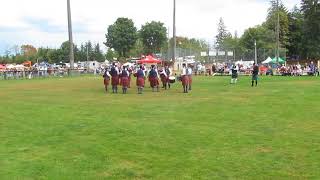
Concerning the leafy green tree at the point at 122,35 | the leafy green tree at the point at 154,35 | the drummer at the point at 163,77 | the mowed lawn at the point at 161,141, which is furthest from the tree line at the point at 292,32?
the mowed lawn at the point at 161,141

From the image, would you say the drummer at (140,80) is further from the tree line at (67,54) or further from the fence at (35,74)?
the tree line at (67,54)

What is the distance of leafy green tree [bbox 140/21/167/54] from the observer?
99750 mm

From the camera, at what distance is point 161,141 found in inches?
534

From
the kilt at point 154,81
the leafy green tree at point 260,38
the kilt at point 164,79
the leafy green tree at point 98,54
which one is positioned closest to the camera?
the kilt at point 154,81

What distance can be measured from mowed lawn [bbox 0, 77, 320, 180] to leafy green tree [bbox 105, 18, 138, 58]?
7922 centimetres

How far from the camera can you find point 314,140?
13469 mm

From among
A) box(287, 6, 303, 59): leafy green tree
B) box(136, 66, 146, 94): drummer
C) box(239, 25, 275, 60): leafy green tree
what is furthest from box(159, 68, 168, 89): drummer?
box(287, 6, 303, 59): leafy green tree

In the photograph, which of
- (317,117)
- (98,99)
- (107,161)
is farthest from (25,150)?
(98,99)

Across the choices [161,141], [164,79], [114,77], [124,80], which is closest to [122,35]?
[164,79]

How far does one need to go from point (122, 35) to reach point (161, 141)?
8858cm

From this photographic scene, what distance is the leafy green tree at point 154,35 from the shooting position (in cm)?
9975

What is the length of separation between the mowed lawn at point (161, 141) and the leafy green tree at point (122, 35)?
260ft

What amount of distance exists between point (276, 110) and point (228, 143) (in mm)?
7483

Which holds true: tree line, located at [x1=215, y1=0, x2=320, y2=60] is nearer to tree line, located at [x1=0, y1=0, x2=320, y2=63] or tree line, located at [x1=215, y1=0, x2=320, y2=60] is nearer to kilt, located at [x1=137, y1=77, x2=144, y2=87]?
tree line, located at [x1=0, y1=0, x2=320, y2=63]
